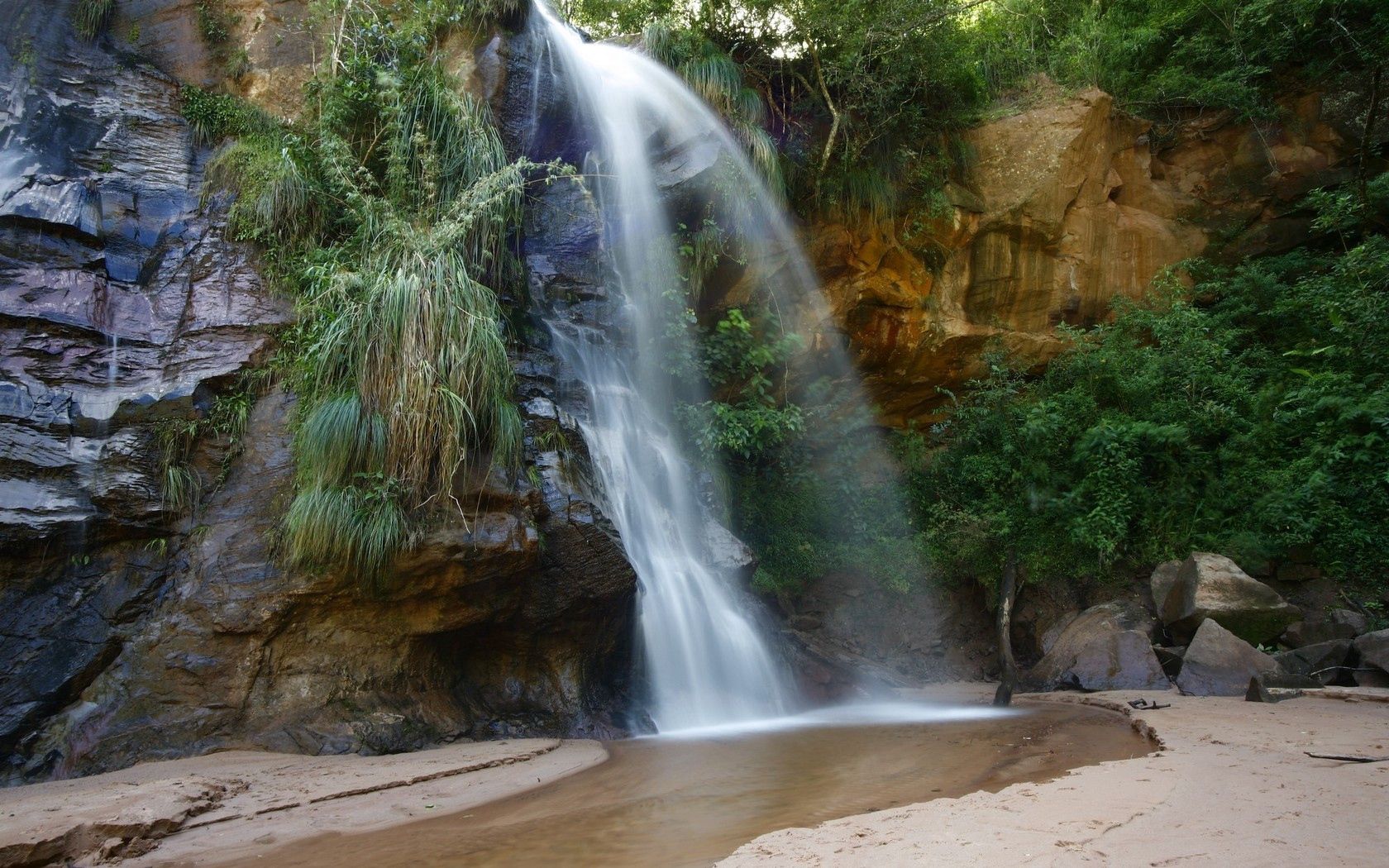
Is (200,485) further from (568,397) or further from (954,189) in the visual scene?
(954,189)

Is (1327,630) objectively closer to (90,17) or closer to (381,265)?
(381,265)

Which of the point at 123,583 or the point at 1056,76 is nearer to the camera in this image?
the point at 123,583

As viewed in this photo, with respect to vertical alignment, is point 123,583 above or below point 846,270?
below

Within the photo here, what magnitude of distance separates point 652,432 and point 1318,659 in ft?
23.3

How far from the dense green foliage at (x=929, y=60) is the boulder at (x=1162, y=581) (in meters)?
5.79

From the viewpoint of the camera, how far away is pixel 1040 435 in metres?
11.3

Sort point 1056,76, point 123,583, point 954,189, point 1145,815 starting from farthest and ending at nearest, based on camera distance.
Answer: point 1056,76
point 954,189
point 123,583
point 1145,815

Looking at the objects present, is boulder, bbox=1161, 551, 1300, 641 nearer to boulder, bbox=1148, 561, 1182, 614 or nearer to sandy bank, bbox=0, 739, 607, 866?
boulder, bbox=1148, 561, 1182, 614

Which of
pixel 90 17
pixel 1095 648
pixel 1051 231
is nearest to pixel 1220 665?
pixel 1095 648

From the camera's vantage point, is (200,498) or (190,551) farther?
(200,498)

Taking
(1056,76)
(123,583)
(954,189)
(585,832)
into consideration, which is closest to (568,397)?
(123,583)

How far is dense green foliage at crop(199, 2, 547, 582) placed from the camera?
6387 millimetres

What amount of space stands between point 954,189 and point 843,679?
24.4ft

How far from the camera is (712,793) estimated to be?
4.66m
